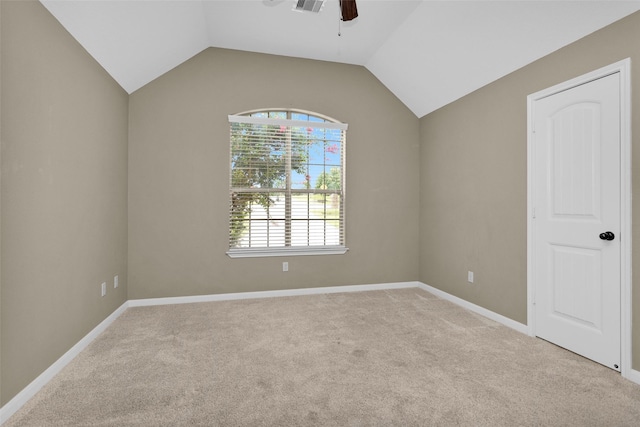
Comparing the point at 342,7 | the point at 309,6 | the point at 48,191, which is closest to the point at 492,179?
the point at 342,7

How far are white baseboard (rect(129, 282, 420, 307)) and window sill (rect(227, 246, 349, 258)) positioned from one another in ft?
1.53

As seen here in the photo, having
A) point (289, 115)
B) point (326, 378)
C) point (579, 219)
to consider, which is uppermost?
point (289, 115)

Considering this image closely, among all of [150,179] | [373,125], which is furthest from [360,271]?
[150,179]

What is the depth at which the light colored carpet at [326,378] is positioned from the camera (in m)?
1.79

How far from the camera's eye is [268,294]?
4164 millimetres

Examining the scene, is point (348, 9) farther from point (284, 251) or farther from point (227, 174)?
point (284, 251)

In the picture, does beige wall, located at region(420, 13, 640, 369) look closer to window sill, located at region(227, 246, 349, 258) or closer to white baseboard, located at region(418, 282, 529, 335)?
white baseboard, located at region(418, 282, 529, 335)

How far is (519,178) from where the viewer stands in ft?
10.2

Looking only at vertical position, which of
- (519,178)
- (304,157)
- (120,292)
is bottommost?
(120,292)

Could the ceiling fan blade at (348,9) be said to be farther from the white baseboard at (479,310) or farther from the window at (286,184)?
the white baseboard at (479,310)

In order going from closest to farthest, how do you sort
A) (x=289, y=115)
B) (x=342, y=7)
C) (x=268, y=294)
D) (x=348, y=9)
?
(x=342, y=7), (x=348, y=9), (x=268, y=294), (x=289, y=115)

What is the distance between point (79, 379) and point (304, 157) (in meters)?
3.14

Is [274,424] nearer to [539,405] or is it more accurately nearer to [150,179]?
[539,405]

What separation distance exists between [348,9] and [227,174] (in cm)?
222
